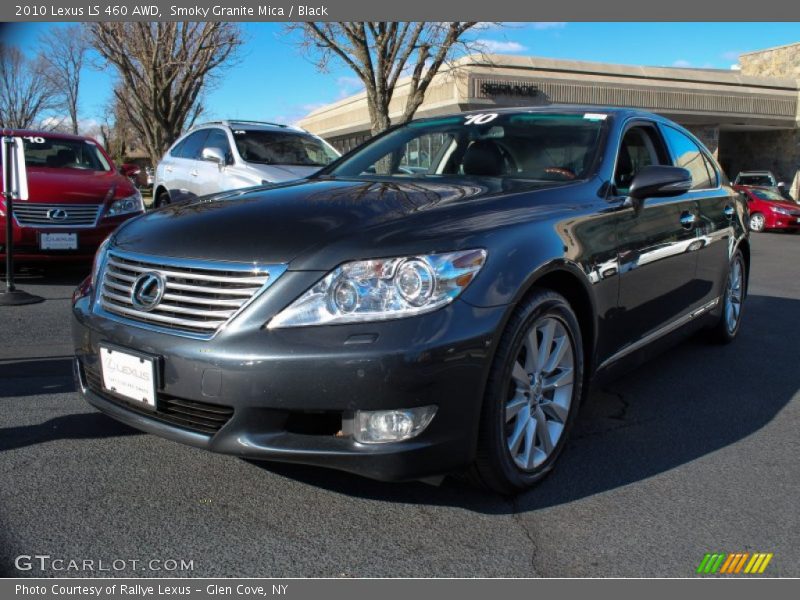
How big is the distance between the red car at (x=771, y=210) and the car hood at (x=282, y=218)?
18526 millimetres

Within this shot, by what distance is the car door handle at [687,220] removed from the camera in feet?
13.8

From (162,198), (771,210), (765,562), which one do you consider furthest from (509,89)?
(765,562)

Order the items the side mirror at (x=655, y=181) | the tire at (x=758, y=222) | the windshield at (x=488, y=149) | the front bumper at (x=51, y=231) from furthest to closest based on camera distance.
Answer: the tire at (x=758, y=222)
the front bumper at (x=51, y=231)
the windshield at (x=488, y=149)
the side mirror at (x=655, y=181)

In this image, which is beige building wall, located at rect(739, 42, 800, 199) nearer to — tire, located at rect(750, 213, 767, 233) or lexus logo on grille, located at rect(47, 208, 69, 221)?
tire, located at rect(750, 213, 767, 233)

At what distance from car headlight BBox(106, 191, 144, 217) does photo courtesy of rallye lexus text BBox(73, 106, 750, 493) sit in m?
4.77

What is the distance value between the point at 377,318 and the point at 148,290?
0.93 m

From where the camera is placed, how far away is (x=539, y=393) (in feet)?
9.67

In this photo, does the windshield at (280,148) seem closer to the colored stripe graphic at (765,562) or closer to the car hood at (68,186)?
the car hood at (68,186)

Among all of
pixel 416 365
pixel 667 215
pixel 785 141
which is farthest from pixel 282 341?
pixel 785 141

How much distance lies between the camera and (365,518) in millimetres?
2682

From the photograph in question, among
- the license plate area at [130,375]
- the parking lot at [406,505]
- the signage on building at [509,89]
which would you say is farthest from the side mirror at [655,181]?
the signage on building at [509,89]

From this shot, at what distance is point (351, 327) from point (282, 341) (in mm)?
234

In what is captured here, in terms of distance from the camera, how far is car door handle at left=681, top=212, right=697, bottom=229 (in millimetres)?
4199

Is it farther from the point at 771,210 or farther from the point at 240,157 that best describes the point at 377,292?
the point at 771,210
